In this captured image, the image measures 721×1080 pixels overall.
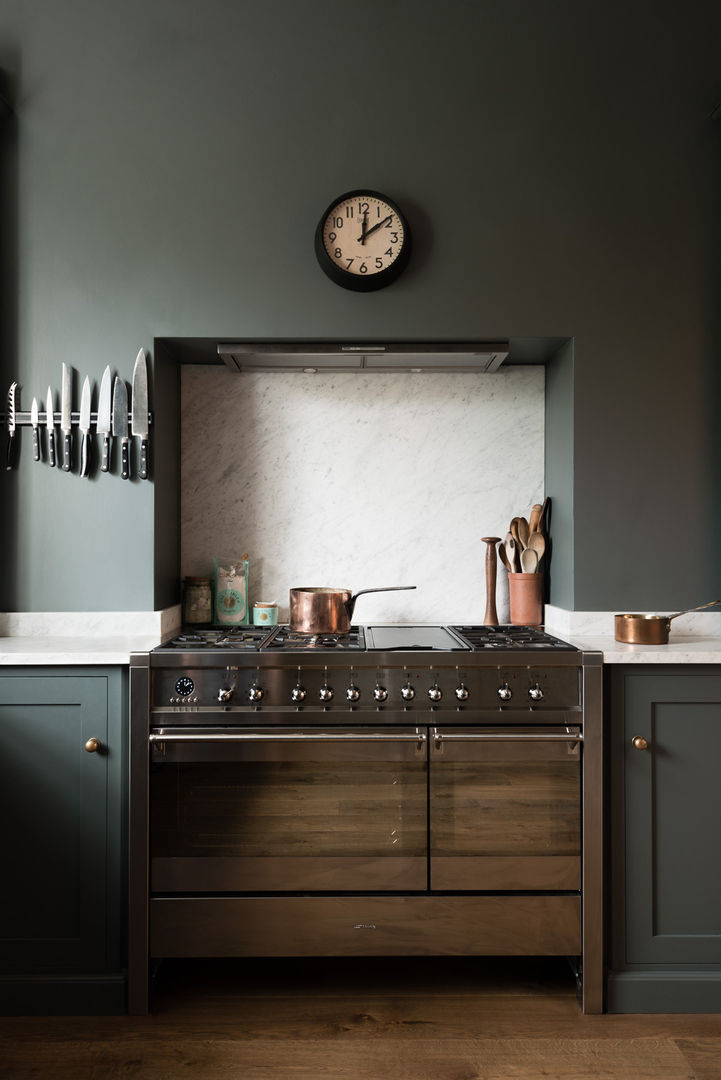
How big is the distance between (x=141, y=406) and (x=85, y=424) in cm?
19

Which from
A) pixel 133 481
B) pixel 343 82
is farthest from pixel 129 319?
pixel 343 82

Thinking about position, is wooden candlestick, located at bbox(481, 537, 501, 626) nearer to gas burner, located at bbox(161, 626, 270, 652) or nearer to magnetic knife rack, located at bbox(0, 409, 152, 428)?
gas burner, located at bbox(161, 626, 270, 652)

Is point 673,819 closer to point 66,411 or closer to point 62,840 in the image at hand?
point 62,840

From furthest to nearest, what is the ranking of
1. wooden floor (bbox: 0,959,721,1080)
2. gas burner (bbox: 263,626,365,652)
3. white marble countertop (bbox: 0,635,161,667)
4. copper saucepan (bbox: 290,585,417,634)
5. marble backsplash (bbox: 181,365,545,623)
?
1. marble backsplash (bbox: 181,365,545,623)
2. copper saucepan (bbox: 290,585,417,634)
3. gas burner (bbox: 263,626,365,652)
4. white marble countertop (bbox: 0,635,161,667)
5. wooden floor (bbox: 0,959,721,1080)

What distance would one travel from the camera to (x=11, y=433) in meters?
2.41

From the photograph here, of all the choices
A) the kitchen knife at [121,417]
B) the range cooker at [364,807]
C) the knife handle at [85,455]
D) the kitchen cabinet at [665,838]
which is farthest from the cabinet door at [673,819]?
the knife handle at [85,455]

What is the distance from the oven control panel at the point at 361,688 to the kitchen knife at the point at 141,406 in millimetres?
737

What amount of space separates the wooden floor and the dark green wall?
→ 3.86 feet

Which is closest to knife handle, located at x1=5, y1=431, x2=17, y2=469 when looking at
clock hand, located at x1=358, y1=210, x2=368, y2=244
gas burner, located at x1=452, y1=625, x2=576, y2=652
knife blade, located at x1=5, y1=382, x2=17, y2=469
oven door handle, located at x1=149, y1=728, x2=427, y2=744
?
knife blade, located at x1=5, y1=382, x2=17, y2=469

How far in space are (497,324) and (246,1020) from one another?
219 cm

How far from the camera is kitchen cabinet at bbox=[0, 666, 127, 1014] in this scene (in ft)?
6.84

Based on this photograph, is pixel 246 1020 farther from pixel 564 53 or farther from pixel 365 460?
pixel 564 53

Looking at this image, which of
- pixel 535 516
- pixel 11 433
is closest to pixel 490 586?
pixel 535 516

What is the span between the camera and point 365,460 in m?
2.81
